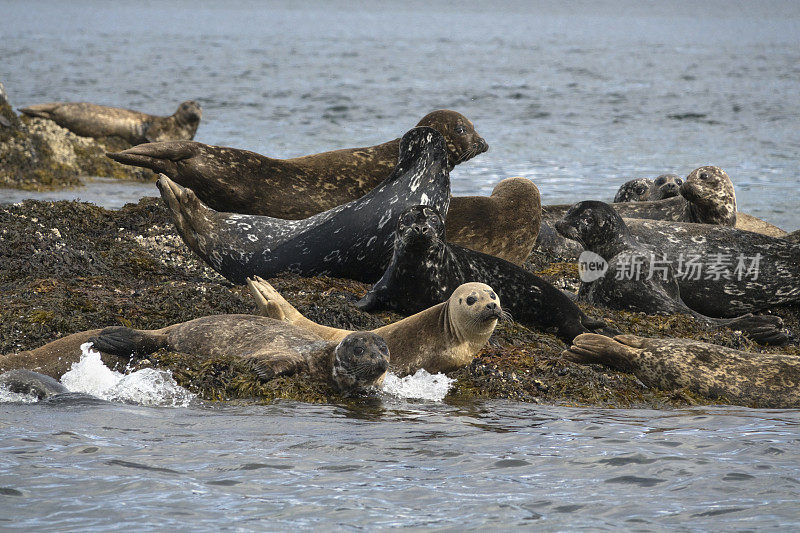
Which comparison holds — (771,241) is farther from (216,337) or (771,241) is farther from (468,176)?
(468,176)

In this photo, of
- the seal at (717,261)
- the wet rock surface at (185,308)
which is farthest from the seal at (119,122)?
the seal at (717,261)

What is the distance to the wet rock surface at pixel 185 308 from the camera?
600 cm

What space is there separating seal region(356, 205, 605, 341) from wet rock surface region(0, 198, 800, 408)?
0.14 metres

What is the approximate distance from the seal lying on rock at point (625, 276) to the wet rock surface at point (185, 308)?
0.23 m

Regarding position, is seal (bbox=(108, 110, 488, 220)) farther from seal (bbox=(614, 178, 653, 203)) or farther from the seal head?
seal (bbox=(614, 178, 653, 203))

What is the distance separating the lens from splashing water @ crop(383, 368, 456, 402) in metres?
5.96

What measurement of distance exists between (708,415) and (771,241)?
418 cm

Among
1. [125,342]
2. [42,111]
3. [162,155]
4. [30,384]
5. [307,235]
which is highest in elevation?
[162,155]

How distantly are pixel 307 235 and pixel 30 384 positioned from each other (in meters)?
3.15

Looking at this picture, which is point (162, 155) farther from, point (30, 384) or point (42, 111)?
point (42, 111)

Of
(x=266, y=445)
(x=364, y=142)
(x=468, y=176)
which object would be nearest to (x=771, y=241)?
(x=266, y=445)

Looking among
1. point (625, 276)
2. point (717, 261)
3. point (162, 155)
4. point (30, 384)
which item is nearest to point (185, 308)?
point (30, 384)

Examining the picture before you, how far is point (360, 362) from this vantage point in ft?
18.4

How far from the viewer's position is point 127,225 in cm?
983
